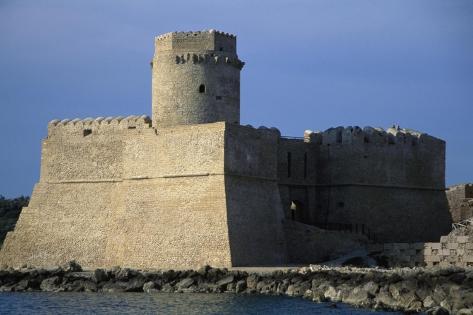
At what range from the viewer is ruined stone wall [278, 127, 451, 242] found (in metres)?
36.1

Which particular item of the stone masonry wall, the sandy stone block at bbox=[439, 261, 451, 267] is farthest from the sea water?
the sandy stone block at bbox=[439, 261, 451, 267]

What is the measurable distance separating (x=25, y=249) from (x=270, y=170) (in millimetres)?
7807

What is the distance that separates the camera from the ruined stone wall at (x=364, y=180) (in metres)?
36.1

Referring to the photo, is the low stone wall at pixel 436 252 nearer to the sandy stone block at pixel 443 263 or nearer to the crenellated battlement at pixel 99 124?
the sandy stone block at pixel 443 263

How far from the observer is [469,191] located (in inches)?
1505

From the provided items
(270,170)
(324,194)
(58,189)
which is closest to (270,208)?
(270,170)

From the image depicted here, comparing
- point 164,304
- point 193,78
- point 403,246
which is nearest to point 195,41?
point 193,78

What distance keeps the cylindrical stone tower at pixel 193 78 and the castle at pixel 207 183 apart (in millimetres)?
28

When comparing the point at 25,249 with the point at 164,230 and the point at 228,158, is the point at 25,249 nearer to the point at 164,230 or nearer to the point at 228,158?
the point at 164,230

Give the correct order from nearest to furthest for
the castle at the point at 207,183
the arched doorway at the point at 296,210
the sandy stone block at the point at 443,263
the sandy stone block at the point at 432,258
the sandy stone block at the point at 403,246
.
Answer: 1. the sandy stone block at the point at 443,263
2. the castle at the point at 207,183
3. the sandy stone block at the point at 432,258
4. the sandy stone block at the point at 403,246
5. the arched doorway at the point at 296,210

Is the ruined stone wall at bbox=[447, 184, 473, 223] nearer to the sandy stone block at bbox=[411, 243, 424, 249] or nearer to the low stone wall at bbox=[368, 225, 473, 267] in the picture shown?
the low stone wall at bbox=[368, 225, 473, 267]

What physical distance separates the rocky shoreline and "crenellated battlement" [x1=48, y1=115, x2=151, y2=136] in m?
4.44

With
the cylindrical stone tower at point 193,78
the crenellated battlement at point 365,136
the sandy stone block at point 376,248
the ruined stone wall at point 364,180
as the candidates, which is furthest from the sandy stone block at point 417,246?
the cylindrical stone tower at point 193,78

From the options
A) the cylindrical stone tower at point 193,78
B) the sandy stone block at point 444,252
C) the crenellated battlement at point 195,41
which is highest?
the crenellated battlement at point 195,41
